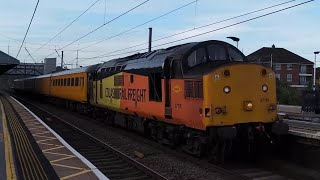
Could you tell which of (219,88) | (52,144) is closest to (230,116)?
(219,88)

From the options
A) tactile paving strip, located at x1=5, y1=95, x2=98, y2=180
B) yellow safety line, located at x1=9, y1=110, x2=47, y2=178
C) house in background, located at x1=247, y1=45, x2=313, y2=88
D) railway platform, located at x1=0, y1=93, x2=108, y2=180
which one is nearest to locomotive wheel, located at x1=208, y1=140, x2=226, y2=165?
railway platform, located at x1=0, y1=93, x2=108, y2=180

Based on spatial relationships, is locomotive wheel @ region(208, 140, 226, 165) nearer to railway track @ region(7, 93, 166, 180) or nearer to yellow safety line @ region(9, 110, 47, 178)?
railway track @ region(7, 93, 166, 180)

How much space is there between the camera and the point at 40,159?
1191 centimetres

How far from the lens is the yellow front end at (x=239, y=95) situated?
11160mm

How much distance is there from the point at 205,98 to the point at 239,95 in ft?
3.10

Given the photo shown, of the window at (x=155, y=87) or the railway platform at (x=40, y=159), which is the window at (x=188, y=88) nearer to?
the window at (x=155, y=87)

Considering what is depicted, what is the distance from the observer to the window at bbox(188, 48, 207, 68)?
12.7 m

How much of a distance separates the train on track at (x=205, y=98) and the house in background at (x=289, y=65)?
75.7 metres

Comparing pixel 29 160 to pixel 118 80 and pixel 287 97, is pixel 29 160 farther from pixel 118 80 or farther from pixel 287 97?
pixel 287 97

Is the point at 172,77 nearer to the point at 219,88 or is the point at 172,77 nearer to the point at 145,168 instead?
the point at 219,88

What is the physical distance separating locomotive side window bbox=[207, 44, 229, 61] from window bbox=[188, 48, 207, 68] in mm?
203

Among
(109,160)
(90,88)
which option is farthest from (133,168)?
(90,88)

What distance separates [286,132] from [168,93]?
353 cm

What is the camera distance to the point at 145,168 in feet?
36.6
